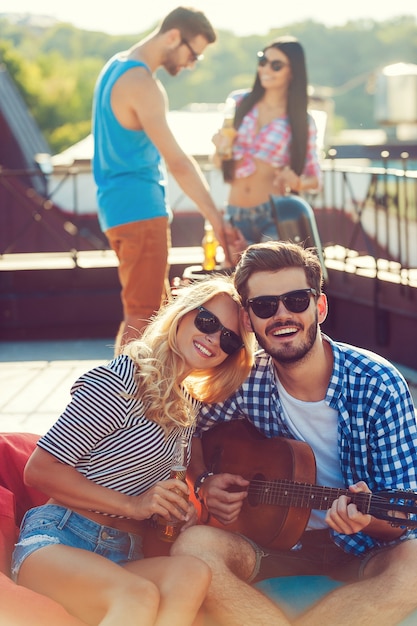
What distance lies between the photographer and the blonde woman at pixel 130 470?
2.44m

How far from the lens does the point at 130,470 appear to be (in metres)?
2.75

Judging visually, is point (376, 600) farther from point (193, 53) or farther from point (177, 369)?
point (193, 53)

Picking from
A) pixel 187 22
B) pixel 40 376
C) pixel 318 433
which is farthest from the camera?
pixel 40 376

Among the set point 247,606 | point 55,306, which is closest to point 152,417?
point 247,606

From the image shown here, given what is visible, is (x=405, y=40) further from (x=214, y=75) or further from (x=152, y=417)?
(x=152, y=417)

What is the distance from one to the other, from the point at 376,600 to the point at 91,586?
2.59 feet

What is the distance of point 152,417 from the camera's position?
2773 mm

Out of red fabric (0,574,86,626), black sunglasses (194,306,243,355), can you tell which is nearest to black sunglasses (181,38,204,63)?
black sunglasses (194,306,243,355)

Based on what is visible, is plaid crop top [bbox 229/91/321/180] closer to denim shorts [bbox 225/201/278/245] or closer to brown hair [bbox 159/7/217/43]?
denim shorts [bbox 225/201/278/245]

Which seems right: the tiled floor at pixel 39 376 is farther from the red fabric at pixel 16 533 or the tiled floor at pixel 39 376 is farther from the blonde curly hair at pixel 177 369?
the blonde curly hair at pixel 177 369

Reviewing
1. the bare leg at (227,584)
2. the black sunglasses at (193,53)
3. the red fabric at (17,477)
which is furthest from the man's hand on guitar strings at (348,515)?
the black sunglasses at (193,53)

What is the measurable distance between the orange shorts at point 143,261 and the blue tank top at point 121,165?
5 centimetres

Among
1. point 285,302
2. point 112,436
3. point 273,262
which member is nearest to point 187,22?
point 273,262

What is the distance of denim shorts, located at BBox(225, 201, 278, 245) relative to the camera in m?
5.54
